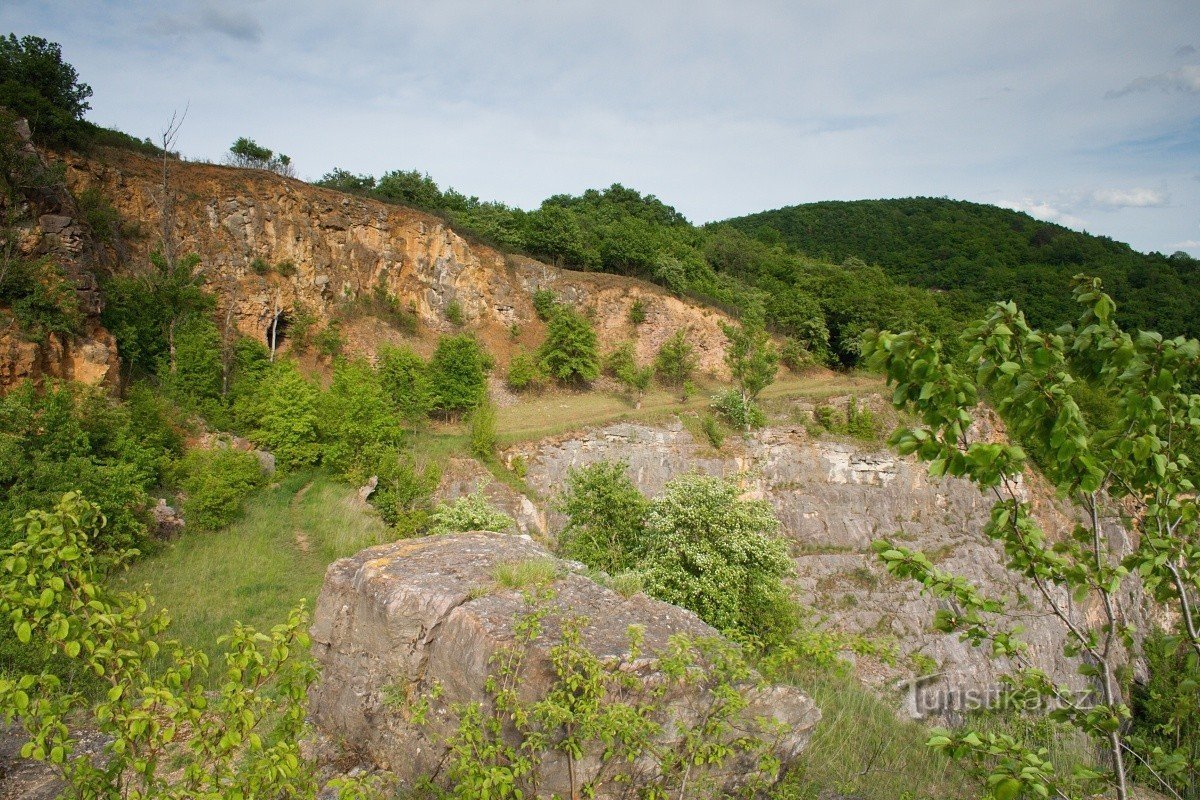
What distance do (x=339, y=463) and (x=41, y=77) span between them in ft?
68.7

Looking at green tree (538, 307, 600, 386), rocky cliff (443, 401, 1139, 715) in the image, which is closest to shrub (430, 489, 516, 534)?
rocky cliff (443, 401, 1139, 715)

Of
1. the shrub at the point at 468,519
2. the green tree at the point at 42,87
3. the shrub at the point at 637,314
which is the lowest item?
the shrub at the point at 468,519

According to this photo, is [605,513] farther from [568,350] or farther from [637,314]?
[637,314]

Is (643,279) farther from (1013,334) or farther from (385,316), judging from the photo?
(1013,334)

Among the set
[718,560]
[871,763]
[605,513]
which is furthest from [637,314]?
[871,763]

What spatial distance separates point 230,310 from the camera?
27.1 m

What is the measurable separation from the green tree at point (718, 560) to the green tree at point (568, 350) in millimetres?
20768

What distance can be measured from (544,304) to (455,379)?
11113 mm

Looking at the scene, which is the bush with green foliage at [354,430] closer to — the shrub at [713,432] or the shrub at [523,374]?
the shrub at [523,374]

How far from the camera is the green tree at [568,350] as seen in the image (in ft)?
112

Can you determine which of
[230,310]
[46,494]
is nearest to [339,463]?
[46,494]

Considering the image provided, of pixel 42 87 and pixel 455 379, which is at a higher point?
pixel 42 87

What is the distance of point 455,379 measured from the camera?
95.6 feet

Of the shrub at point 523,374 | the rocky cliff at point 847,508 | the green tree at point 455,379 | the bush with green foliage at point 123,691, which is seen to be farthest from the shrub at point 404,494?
the bush with green foliage at point 123,691
